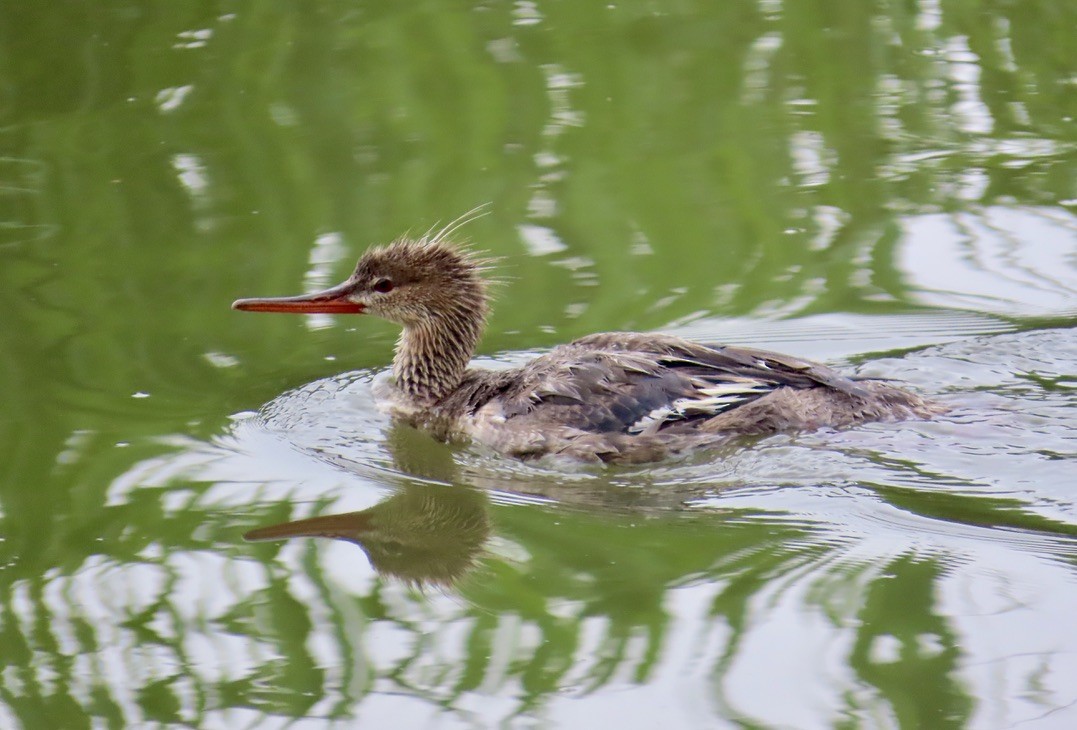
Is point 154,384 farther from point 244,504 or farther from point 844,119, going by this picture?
point 844,119

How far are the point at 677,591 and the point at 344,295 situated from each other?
3068 millimetres

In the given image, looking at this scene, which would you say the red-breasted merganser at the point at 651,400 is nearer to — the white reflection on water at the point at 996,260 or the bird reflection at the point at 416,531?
the bird reflection at the point at 416,531

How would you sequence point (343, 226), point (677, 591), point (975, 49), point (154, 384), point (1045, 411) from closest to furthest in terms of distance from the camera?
point (677, 591)
point (1045, 411)
point (154, 384)
point (343, 226)
point (975, 49)

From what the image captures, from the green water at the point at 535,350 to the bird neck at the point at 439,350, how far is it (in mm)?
280

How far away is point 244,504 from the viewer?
625 cm

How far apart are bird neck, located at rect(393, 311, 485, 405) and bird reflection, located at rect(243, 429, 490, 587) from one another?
123 centimetres

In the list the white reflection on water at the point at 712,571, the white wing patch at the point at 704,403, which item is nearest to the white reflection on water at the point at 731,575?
the white reflection on water at the point at 712,571

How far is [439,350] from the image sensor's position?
779 centimetres

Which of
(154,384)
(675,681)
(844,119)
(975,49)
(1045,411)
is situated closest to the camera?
(675,681)

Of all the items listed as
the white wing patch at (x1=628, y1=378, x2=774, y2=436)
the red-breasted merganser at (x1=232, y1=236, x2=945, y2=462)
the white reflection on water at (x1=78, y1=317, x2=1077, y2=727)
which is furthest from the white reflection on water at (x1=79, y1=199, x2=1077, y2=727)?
the white wing patch at (x1=628, y1=378, x2=774, y2=436)

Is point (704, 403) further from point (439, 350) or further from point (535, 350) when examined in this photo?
point (439, 350)

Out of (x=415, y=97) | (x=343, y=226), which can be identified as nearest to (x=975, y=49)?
(x=415, y=97)

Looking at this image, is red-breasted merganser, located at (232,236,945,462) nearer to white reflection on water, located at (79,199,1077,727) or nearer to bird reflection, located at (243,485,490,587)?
white reflection on water, located at (79,199,1077,727)

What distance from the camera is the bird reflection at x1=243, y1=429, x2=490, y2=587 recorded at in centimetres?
573
